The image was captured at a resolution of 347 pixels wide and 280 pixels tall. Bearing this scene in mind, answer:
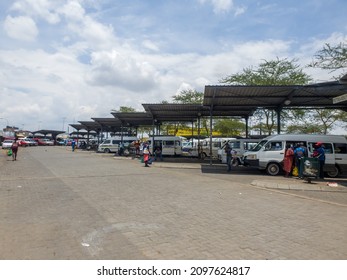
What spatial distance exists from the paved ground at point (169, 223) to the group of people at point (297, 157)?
115 inches

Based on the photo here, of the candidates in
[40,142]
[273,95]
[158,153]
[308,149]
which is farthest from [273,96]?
[40,142]

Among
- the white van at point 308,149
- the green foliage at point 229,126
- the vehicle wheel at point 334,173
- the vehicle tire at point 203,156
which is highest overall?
the green foliage at point 229,126

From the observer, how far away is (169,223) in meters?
5.97

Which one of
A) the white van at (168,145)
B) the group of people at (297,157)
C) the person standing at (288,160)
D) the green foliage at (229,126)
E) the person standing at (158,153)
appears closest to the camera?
the group of people at (297,157)

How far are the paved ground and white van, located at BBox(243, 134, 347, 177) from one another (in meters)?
4.95

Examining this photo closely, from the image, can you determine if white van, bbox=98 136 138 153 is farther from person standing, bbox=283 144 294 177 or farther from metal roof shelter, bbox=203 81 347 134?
person standing, bbox=283 144 294 177

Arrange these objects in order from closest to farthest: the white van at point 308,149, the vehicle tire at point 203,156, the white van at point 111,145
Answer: the white van at point 308,149 → the vehicle tire at point 203,156 → the white van at point 111,145

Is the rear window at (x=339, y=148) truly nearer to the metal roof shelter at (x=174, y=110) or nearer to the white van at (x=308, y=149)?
the white van at (x=308, y=149)

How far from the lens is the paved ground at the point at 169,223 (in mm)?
4469

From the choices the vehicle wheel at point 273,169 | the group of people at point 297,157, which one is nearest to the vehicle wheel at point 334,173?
the group of people at point 297,157

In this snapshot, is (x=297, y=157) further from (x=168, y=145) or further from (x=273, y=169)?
(x=168, y=145)

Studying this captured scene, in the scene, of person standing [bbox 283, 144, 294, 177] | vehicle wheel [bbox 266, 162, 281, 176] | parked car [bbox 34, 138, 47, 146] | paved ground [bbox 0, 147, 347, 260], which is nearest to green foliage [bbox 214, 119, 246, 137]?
vehicle wheel [bbox 266, 162, 281, 176]

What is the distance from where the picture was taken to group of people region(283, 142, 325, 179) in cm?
1282

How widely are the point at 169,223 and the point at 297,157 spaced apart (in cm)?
950
